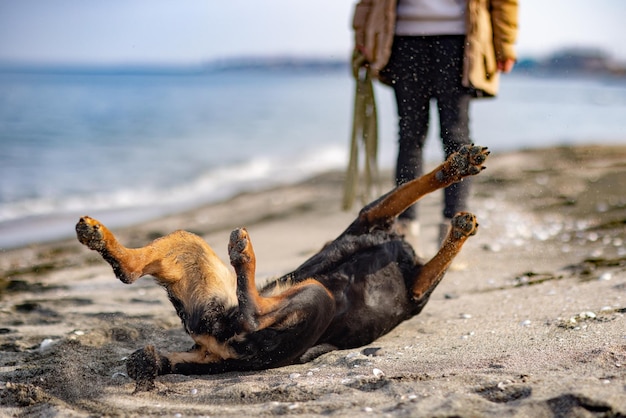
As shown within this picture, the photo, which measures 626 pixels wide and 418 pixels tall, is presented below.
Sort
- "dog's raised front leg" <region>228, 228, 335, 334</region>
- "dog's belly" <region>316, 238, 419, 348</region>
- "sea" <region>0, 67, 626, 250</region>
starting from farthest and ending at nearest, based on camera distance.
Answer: "sea" <region>0, 67, 626, 250</region> → "dog's belly" <region>316, 238, 419, 348</region> → "dog's raised front leg" <region>228, 228, 335, 334</region>

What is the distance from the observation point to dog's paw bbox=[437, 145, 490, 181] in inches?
121

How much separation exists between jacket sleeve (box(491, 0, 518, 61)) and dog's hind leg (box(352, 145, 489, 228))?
50.2 inches

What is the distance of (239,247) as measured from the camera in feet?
8.77

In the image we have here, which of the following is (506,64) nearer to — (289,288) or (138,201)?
(289,288)

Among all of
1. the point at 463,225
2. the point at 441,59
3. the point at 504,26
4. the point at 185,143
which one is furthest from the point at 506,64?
the point at 185,143

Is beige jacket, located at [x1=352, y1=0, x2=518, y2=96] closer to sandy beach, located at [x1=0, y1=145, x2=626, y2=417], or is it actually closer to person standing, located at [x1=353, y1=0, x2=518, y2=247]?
person standing, located at [x1=353, y1=0, x2=518, y2=247]

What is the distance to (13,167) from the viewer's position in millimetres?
11430

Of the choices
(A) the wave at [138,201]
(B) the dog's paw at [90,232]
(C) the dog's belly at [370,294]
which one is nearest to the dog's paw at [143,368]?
(B) the dog's paw at [90,232]

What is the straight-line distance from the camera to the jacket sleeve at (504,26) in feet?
13.3

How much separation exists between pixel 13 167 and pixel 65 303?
8.01 m

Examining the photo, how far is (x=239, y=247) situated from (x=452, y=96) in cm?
190

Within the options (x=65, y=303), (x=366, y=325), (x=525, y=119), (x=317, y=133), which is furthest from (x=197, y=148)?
(x=366, y=325)

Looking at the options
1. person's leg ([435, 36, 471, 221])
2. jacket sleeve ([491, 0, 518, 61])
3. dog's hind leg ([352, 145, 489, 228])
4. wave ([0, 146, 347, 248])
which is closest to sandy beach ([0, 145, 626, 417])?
dog's hind leg ([352, 145, 489, 228])

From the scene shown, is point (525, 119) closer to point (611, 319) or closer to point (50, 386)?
point (611, 319)
